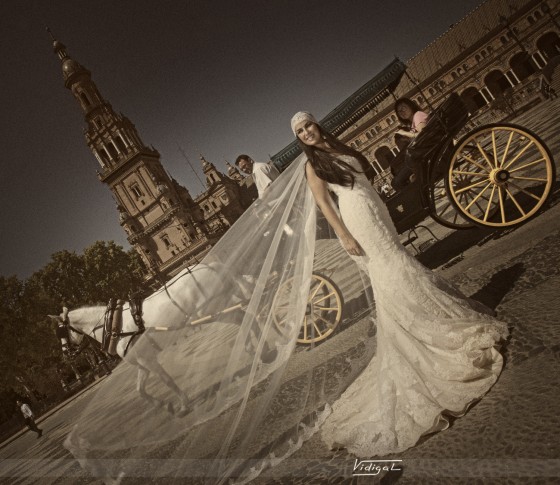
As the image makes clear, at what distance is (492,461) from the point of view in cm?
160

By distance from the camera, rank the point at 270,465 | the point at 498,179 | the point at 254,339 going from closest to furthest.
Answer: the point at 270,465 → the point at 254,339 → the point at 498,179

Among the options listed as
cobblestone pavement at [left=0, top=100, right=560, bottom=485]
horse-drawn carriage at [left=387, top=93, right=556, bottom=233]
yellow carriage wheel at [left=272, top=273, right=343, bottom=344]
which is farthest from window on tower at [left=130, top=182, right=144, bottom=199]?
cobblestone pavement at [left=0, top=100, right=560, bottom=485]

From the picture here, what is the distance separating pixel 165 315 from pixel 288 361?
66.5 inches

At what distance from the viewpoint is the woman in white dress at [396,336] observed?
2100 millimetres

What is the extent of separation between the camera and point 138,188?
4953 centimetres

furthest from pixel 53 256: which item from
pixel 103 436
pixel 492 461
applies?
pixel 492 461

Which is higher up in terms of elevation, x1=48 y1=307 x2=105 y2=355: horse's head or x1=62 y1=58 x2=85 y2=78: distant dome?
x1=62 y1=58 x2=85 y2=78: distant dome

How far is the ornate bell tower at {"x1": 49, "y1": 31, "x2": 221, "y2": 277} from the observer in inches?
1912

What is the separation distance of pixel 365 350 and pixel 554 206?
2724mm

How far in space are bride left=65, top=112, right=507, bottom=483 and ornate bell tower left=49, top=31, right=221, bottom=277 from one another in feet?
148

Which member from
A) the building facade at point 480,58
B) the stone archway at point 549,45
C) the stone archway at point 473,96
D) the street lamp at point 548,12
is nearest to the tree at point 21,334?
the building facade at point 480,58

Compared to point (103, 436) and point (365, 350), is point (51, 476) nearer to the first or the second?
point (103, 436)

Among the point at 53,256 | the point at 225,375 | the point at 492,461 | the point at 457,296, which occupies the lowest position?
the point at 492,461

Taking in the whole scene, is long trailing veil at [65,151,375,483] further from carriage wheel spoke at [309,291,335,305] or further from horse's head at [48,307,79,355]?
horse's head at [48,307,79,355]
